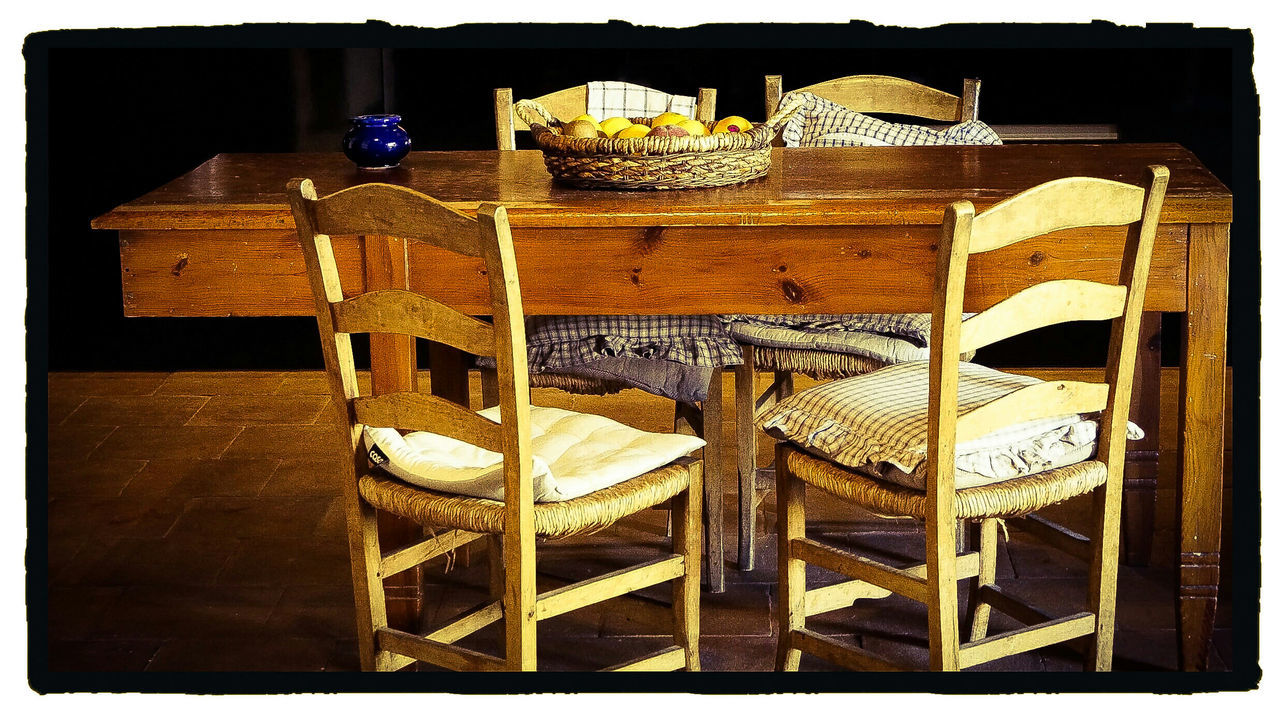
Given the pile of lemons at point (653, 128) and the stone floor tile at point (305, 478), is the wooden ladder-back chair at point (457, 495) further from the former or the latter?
the stone floor tile at point (305, 478)

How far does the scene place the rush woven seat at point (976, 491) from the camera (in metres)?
2.14

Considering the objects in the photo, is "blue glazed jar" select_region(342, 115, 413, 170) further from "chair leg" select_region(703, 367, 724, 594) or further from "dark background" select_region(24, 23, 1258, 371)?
"dark background" select_region(24, 23, 1258, 371)

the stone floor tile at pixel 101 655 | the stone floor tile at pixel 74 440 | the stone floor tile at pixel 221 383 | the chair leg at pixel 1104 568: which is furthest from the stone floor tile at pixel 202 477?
the chair leg at pixel 1104 568

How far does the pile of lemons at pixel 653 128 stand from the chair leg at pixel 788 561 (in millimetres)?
641

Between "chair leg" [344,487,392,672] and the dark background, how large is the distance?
2797 millimetres

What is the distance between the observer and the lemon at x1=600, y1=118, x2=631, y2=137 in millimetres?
2719

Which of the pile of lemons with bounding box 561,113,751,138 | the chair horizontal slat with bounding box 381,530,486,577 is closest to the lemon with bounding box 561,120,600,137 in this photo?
the pile of lemons with bounding box 561,113,751,138

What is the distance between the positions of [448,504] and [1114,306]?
1058 millimetres

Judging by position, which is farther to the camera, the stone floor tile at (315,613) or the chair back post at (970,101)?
the chair back post at (970,101)

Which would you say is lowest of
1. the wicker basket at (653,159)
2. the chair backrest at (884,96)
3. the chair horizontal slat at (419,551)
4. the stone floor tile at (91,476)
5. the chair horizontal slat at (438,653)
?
the stone floor tile at (91,476)

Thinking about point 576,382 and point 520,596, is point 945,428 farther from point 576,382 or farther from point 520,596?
point 576,382

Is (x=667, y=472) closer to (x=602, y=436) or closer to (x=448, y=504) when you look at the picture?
(x=602, y=436)

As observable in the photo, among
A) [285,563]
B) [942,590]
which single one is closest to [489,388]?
[285,563]

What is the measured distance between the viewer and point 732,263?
2416 millimetres
